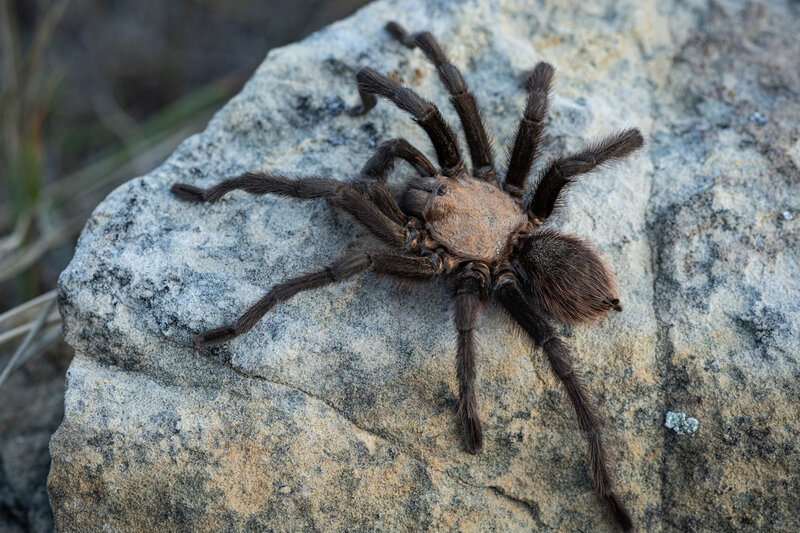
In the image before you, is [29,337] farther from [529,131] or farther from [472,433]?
[529,131]

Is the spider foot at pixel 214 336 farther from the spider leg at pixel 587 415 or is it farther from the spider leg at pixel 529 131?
the spider leg at pixel 529 131

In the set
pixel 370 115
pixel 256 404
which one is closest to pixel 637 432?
pixel 256 404

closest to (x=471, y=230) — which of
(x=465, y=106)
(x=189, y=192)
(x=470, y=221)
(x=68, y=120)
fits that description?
(x=470, y=221)

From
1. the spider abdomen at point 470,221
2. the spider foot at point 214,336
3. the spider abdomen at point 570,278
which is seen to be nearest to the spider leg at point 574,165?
the spider abdomen at point 470,221

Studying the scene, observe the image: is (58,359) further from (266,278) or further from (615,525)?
(615,525)

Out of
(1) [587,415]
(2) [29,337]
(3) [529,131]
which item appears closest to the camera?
(1) [587,415]

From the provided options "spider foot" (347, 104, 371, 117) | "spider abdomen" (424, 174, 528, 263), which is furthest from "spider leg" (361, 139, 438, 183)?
"spider foot" (347, 104, 371, 117)

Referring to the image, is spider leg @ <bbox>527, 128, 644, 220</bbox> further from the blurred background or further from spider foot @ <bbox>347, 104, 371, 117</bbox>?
the blurred background
